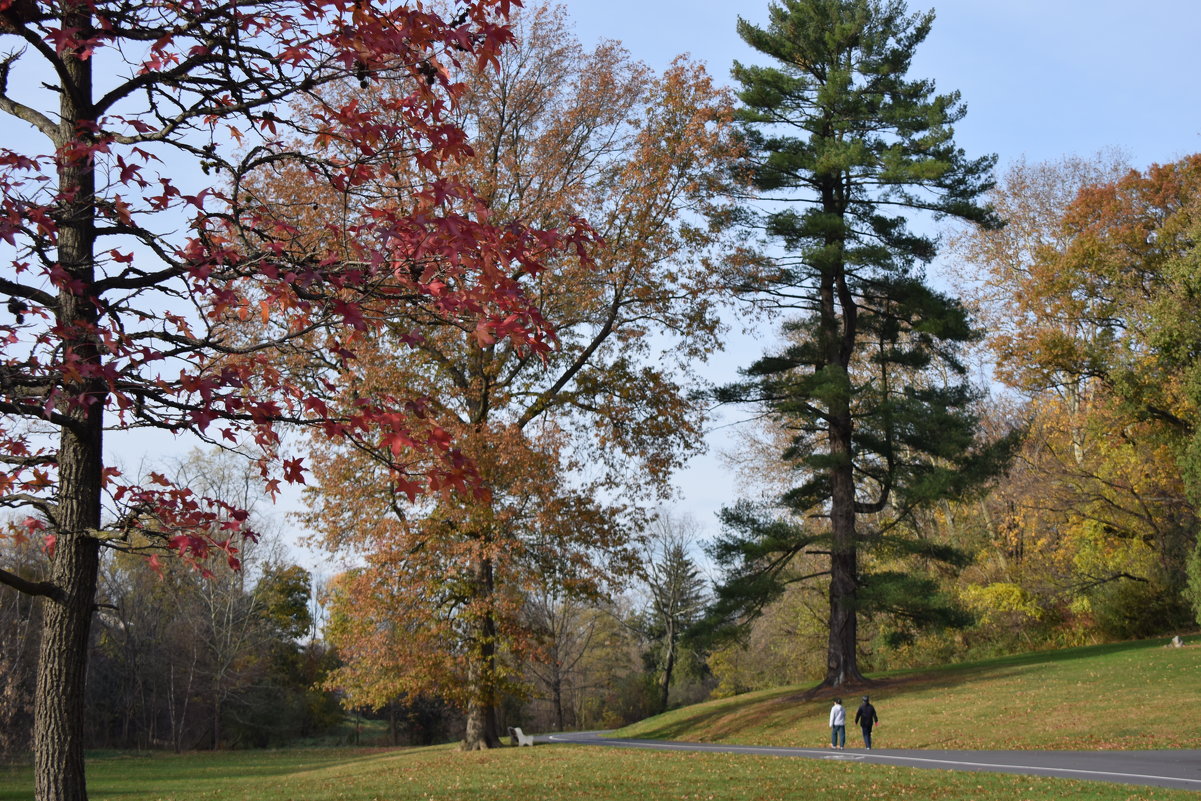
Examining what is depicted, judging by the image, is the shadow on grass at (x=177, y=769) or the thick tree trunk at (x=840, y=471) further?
the thick tree trunk at (x=840, y=471)

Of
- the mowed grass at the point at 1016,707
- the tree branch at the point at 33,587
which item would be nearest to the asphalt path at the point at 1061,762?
the mowed grass at the point at 1016,707

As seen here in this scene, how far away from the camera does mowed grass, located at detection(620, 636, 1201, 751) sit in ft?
60.4

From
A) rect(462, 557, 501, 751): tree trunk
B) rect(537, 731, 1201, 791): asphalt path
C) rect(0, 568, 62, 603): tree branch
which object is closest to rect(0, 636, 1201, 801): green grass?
rect(537, 731, 1201, 791): asphalt path

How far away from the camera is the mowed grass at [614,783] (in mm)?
12055

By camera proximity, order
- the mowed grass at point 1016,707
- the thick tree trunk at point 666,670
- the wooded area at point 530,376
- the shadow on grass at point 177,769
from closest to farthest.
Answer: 1. the wooded area at point 530,376
2. the mowed grass at point 1016,707
3. the shadow on grass at point 177,769
4. the thick tree trunk at point 666,670

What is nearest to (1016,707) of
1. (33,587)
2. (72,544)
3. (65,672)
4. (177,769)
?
(65,672)

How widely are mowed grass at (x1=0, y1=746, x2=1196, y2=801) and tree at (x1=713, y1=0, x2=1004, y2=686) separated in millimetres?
7820

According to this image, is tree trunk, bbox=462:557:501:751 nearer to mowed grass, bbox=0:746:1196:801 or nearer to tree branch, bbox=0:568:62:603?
mowed grass, bbox=0:746:1196:801

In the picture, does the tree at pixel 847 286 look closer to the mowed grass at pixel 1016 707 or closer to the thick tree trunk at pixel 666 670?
the mowed grass at pixel 1016 707

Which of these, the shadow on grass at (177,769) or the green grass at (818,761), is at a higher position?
the green grass at (818,761)

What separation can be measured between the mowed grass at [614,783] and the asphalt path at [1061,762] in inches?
33.3

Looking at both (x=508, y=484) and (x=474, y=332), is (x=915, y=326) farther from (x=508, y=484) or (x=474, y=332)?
(x=474, y=332)

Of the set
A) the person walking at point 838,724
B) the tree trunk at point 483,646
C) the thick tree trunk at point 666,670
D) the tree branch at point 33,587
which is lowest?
the thick tree trunk at point 666,670

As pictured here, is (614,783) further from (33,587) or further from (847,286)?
(847,286)
